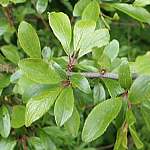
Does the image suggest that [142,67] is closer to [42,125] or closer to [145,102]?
[145,102]

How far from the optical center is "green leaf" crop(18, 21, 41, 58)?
0.78 meters

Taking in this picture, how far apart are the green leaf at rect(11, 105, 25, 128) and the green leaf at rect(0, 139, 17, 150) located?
0.12 metres

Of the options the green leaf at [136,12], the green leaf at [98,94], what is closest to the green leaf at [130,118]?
the green leaf at [98,94]

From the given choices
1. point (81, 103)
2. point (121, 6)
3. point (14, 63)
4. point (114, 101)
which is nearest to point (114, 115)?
point (114, 101)

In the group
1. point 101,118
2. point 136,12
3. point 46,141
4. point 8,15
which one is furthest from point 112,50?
point 8,15

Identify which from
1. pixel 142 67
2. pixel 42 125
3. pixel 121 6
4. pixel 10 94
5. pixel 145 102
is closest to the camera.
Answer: pixel 142 67

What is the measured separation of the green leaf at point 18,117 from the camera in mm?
852

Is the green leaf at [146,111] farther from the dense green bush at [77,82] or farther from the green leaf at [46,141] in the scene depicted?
the green leaf at [46,141]

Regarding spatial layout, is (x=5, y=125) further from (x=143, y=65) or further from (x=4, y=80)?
(x=143, y=65)

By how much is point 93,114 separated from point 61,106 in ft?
0.18

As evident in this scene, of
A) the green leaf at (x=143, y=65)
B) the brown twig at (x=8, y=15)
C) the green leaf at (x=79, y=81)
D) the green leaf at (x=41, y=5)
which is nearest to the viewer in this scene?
the green leaf at (x=143, y=65)

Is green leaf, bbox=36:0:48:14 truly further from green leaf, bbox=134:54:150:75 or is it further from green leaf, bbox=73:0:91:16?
green leaf, bbox=134:54:150:75

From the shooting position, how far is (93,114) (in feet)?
2.36

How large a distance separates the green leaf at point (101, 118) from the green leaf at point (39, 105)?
0.24ft
